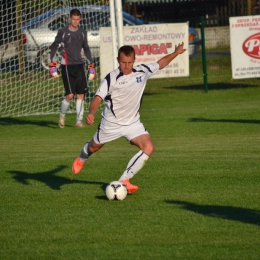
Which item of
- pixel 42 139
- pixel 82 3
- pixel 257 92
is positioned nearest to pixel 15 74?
pixel 82 3

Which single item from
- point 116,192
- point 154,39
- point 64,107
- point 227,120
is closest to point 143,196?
point 116,192

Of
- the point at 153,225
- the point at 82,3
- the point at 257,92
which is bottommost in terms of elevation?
the point at 257,92

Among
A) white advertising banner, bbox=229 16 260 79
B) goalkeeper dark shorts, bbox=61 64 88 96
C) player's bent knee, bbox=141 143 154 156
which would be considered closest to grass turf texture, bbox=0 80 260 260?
player's bent knee, bbox=141 143 154 156

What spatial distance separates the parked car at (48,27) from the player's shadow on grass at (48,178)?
26.9 ft

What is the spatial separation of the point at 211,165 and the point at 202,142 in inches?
83.5

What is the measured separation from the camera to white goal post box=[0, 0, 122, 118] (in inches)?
691

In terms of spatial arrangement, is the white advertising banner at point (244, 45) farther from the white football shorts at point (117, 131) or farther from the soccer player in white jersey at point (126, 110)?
the white football shorts at point (117, 131)

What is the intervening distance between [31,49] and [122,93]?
1106 cm

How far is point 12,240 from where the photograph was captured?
21.4ft

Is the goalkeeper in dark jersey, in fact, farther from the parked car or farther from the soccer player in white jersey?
the soccer player in white jersey

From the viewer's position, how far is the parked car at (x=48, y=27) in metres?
18.1

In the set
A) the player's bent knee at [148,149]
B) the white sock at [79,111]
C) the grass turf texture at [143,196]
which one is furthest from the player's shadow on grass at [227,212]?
the white sock at [79,111]

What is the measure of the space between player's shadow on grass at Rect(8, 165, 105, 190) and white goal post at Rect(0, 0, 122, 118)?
293 inches

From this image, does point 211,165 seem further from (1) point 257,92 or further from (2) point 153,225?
(1) point 257,92
